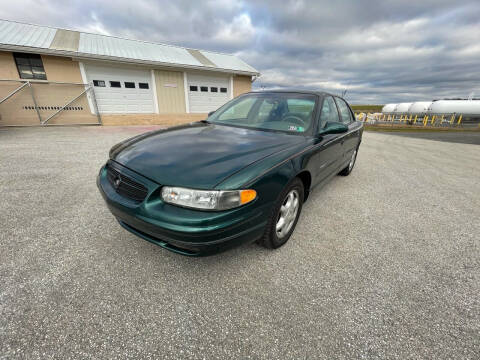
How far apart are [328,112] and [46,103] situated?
1151 cm

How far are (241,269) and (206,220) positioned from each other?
2.37 feet

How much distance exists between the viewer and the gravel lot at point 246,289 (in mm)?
1244

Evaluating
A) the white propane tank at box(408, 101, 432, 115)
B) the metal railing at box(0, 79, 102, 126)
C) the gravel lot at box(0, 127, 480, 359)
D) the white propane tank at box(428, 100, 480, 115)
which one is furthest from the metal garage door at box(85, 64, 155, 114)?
the white propane tank at box(408, 101, 432, 115)

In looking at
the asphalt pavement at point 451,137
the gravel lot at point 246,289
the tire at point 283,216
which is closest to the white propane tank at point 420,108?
the asphalt pavement at point 451,137

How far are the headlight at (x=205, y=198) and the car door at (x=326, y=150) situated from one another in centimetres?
117

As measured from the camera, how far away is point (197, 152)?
1.78 m

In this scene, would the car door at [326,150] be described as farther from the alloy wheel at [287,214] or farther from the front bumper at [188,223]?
the front bumper at [188,223]

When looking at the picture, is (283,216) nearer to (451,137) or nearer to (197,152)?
(197,152)

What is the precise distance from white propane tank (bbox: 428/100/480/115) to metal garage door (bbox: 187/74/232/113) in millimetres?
34219

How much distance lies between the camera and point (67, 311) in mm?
1383

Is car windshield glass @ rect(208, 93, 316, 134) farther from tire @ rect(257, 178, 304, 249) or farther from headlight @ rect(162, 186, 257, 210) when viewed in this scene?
headlight @ rect(162, 186, 257, 210)

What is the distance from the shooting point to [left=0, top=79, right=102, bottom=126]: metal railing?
8227 mm

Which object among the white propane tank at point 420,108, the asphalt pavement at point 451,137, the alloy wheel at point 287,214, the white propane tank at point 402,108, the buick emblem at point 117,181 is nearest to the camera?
the buick emblem at point 117,181

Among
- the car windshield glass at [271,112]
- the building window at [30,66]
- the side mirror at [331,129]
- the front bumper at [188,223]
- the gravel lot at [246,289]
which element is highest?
the building window at [30,66]
